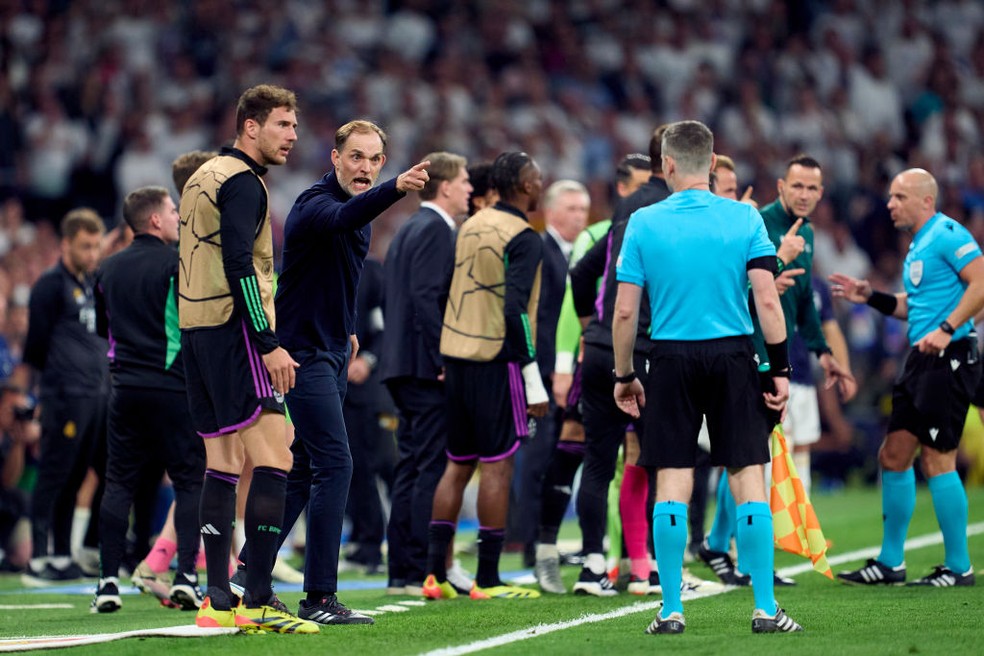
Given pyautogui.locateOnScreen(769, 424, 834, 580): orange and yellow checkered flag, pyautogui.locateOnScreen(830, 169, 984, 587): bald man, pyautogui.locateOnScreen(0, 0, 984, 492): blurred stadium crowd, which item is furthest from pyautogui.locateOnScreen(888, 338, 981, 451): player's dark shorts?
pyautogui.locateOnScreen(0, 0, 984, 492): blurred stadium crowd

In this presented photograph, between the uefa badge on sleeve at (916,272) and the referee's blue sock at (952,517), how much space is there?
3.76 feet

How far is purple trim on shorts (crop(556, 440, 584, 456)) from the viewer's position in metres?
9.65

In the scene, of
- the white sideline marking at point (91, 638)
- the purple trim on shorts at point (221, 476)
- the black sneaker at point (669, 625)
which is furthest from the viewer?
the purple trim on shorts at point (221, 476)

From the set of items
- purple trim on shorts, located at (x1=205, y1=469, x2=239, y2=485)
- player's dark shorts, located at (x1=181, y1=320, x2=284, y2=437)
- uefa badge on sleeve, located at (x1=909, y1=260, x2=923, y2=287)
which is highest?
uefa badge on sleeve, located at (x1=909, y1=260, x2=923, y2=287)

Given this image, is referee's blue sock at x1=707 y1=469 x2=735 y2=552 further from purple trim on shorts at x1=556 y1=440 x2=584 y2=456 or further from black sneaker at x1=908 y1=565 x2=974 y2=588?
black sneaker at x1=908 y1=565 x2=974 y2=588

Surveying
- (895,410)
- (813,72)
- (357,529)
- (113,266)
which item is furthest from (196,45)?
(895,410)

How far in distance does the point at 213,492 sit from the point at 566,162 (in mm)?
14485

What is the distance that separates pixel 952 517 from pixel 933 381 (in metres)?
0.80

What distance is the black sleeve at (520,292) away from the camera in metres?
8.78

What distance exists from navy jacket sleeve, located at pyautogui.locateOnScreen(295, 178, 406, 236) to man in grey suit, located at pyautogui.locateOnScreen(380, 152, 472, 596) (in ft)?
6.94

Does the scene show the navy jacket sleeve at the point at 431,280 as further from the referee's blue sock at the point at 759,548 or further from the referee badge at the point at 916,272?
the referee's blue sock at the point at 759,548

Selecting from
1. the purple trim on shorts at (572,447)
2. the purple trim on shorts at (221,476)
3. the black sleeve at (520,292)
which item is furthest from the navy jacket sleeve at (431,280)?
the purple trim on shorts at (221,476)

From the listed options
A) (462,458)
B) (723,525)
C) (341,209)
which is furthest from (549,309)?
(341,209)

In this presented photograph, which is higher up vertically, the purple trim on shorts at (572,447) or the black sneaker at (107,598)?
the purple trim on shorts at (572,447)
